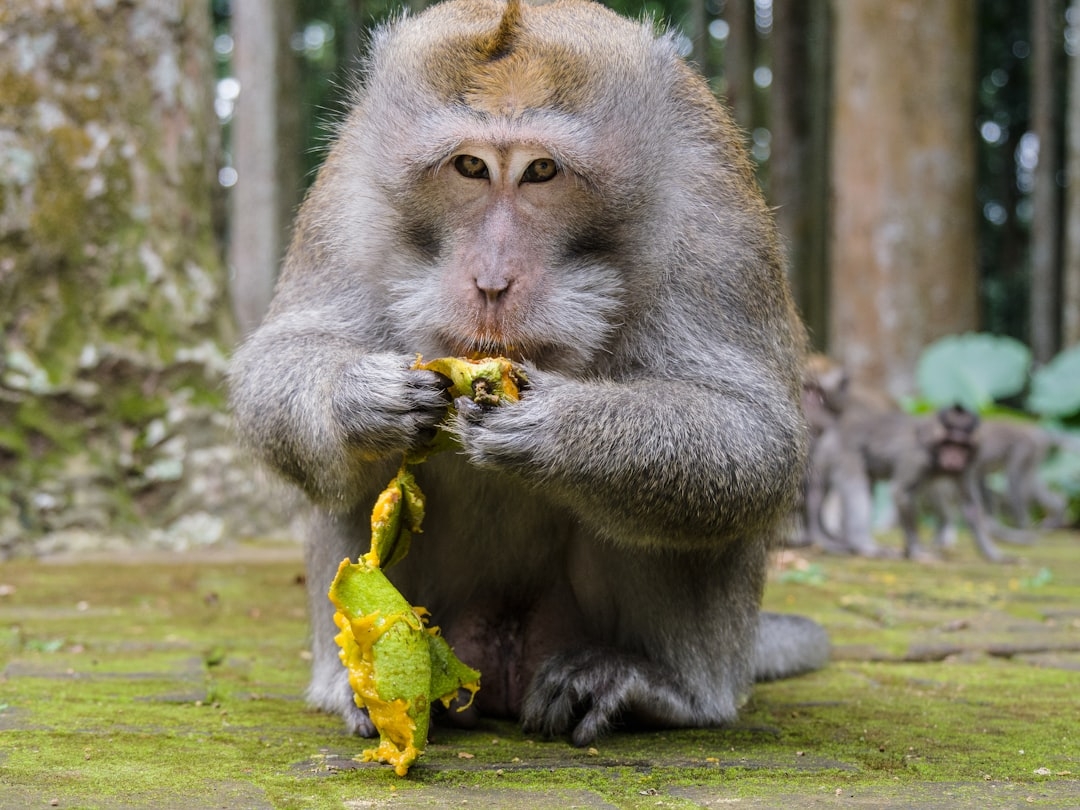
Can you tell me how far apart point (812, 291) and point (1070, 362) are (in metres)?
6.47

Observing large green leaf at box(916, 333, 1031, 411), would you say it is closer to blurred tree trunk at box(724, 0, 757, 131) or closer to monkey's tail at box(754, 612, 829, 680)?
blurred tree trunk at box(724, 0, 757, 131)

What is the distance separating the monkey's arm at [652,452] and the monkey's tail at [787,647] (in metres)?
0.77

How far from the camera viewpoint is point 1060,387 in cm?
996

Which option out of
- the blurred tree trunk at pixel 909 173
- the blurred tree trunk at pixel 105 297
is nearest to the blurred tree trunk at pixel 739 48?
the blurred tree trunk at pixel 909 173

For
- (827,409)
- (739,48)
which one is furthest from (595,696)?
(739,48)

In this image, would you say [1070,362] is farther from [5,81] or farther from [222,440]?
[5,81]

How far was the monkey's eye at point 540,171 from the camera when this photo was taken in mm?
2613

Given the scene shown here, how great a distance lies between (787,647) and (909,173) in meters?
7.51

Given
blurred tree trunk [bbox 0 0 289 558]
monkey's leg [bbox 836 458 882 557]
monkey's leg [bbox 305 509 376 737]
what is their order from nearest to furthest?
1. monkey's leg [bbox 305 509 376 737]
2. blurred tree trunk [bbox 0 0 289 558]
3. monkey's leg [bbox 836 458 882 557]

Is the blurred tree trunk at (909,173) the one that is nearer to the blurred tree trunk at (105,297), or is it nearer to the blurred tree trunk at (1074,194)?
the blurred tree trunk at (1074,194)

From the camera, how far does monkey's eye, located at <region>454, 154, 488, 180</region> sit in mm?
2635

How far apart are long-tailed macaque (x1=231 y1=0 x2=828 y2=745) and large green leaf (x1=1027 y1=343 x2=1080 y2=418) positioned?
23.6ft

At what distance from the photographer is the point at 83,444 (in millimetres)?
5828

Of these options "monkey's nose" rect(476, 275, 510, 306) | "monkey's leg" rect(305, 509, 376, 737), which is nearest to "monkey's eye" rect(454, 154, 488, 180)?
"monkey's nose" rect(476, 275, 510, 306)
